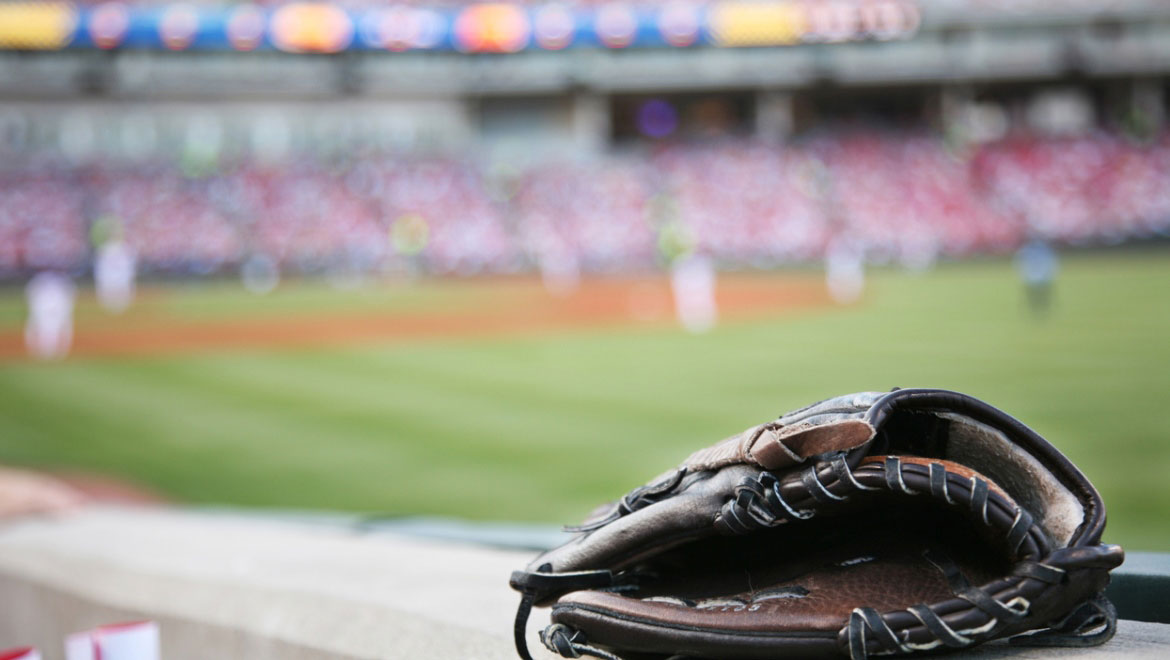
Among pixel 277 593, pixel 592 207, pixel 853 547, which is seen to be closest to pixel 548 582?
pixel 853 547

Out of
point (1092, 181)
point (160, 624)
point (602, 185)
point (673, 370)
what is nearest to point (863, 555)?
point (160, 624)

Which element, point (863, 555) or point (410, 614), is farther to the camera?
point (410, 614)

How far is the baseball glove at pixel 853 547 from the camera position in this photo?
45.2 inches

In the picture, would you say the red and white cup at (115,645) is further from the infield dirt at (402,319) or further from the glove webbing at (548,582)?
the infield dirt at (402,319)

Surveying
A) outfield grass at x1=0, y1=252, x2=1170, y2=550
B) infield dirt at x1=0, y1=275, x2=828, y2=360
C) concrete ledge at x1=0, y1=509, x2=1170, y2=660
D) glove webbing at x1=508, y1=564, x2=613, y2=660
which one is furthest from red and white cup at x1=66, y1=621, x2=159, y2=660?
infield dirt at x1=0, y1=275, x2=828, y2=360

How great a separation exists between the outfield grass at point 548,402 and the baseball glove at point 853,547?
3960 millimetres

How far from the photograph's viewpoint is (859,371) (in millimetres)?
9805

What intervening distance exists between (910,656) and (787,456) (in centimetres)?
30

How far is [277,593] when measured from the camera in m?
1.99

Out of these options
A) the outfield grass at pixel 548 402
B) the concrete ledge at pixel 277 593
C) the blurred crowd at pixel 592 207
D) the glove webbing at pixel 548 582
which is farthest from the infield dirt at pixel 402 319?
the glove webbing at pixel 548 582

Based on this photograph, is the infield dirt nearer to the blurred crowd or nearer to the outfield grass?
the outfield grass

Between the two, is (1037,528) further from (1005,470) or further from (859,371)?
(859,371)

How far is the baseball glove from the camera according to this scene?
115cm

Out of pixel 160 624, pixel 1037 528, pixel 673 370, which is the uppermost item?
pixel 1037 528
